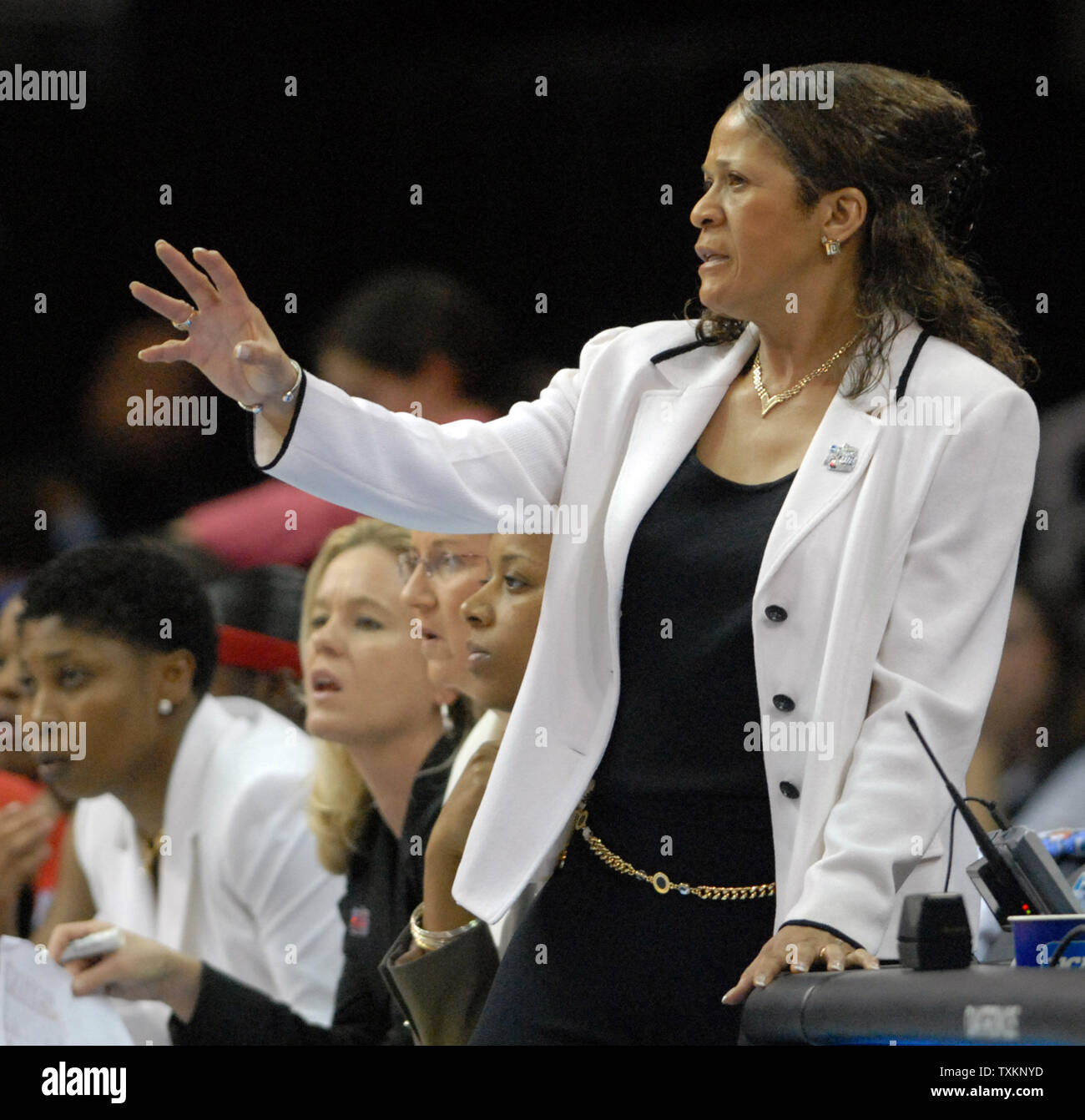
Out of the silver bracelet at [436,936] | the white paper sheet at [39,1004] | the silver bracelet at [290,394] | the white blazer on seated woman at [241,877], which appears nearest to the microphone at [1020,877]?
the silver bracelet at [290,394]

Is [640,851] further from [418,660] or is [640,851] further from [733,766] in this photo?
[418,660]

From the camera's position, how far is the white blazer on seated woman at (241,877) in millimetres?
2873

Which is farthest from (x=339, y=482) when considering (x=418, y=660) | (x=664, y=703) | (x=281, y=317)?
(x=281, y=317)

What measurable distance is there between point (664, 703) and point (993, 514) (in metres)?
0.35

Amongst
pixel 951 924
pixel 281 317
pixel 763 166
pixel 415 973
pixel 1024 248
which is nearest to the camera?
pixel 951 924

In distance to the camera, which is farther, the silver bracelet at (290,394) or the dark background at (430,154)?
→ the dark background at (430,154)

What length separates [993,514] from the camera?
167 cm

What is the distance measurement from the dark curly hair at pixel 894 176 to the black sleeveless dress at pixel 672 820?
0.75ft

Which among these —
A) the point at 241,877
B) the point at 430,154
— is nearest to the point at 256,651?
the point at 241,877

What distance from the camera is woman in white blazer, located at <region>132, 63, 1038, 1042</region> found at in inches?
63.8

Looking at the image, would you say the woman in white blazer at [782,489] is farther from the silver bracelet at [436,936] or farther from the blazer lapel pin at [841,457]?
the silver bracelet at [436,936]

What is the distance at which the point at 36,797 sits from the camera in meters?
3.36

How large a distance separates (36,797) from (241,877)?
65cm

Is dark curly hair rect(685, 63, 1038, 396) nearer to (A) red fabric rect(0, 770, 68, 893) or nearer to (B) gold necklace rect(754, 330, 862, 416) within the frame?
(B) gold necklace rect(754, 330, 862, 416)
